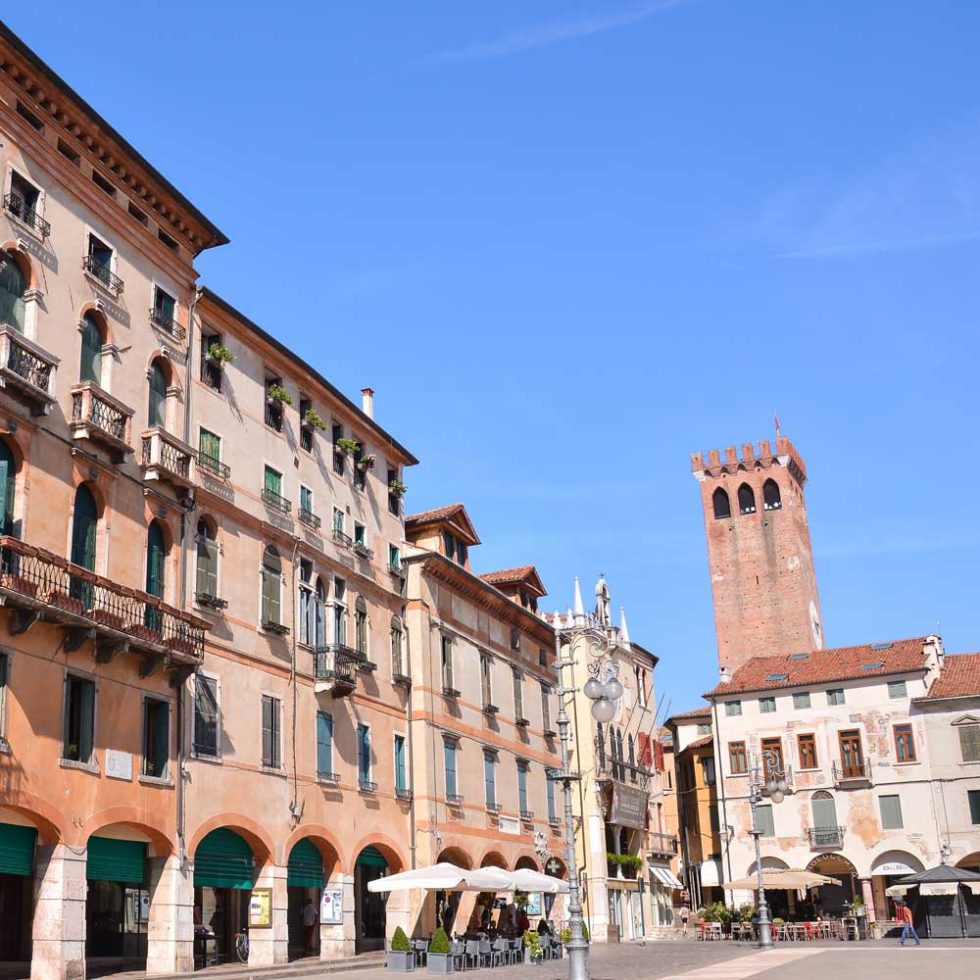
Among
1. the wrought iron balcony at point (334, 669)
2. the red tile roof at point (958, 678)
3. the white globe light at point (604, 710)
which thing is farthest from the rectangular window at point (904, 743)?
the white globe light at point (604, 710)

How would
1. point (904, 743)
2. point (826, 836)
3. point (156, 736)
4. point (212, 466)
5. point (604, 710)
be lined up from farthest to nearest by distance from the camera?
point (826, 836) → point (904, 743) → point (212, 466) → point (156, 736) → point (604, 710)

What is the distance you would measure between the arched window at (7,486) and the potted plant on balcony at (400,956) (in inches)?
587

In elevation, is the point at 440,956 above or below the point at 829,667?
below

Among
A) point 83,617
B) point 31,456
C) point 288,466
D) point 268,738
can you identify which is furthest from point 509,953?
point 31,456

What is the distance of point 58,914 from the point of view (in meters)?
22.2

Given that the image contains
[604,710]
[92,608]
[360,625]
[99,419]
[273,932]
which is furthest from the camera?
[360,625]

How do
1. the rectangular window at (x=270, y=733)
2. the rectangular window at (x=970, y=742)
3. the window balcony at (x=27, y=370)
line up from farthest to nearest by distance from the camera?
1. the rectangular window at (x=970, y=742)
2. the rectangular window at (x=270, y=733)
3. the window balcony at (x=27, y=370)

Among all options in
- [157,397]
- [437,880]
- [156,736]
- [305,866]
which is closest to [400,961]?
[437,880]

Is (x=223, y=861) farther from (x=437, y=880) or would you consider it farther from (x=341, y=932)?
(x=437, y=880)

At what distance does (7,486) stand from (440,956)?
15.9 m

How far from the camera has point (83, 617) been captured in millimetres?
22875

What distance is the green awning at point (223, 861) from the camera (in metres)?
27.6

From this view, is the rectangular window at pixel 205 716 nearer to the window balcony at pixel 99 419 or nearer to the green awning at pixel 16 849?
the green awning at pixel 16 849

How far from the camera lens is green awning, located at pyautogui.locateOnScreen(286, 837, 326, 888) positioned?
31.4 m
